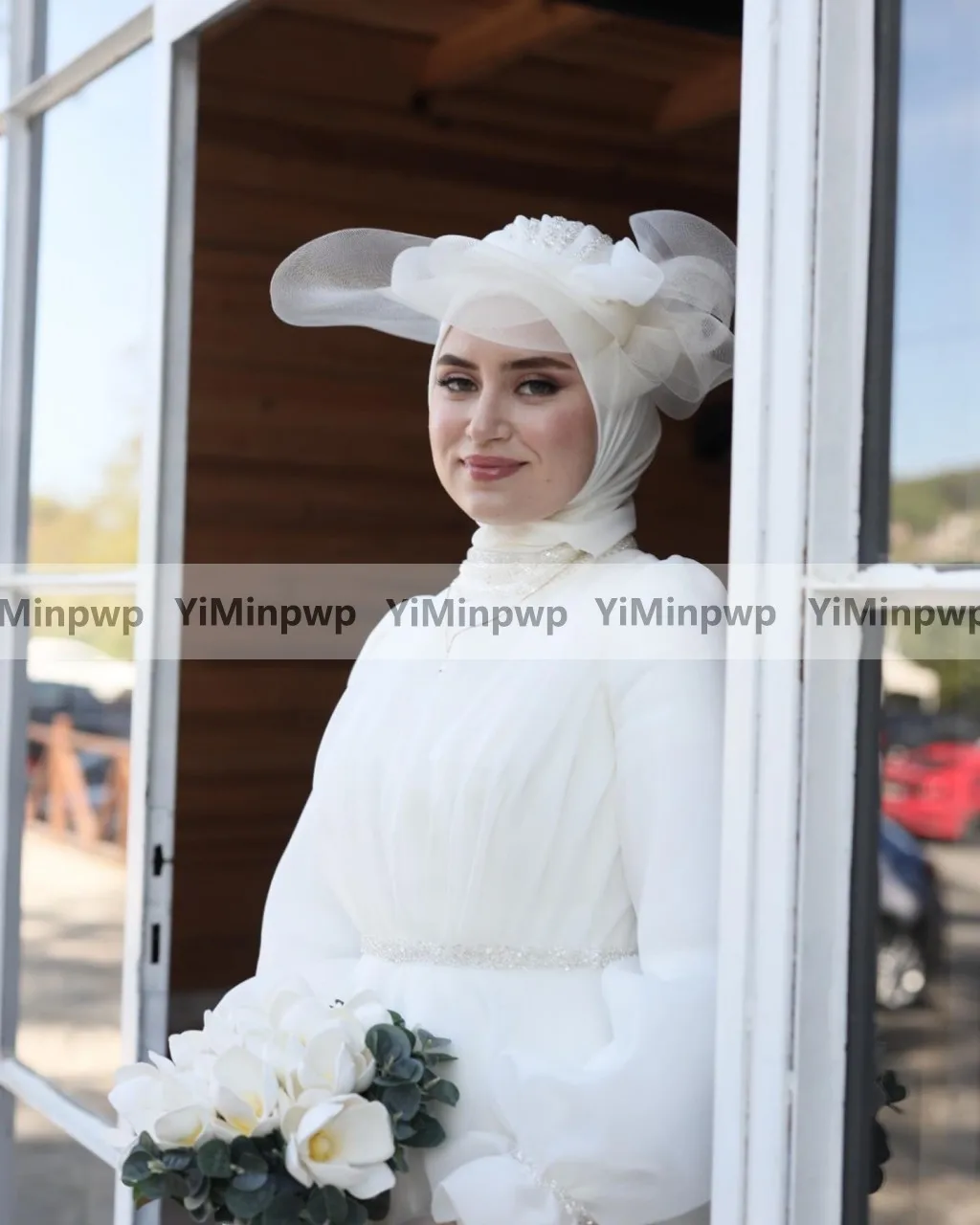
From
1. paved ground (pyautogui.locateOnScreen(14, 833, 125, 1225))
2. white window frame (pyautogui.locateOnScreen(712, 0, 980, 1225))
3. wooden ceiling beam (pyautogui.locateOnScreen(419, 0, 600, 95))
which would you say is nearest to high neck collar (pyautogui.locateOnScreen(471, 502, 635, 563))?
white window frame (pyautogui.locateOnScreen(712, 0, 980, 1225))

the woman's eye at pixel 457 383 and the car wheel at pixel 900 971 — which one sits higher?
the woman's eye at pixel 457 383

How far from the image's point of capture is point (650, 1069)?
125 centimetres

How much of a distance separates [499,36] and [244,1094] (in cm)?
288

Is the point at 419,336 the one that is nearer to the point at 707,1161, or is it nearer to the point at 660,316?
the point at 660,316

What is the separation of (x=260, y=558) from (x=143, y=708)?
6.51ft

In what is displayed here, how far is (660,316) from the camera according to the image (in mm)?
1452

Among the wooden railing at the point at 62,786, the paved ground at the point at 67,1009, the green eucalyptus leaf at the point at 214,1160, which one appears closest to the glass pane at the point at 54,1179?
the paved ground at the point at 67,1009

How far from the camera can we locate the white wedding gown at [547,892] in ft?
4.13

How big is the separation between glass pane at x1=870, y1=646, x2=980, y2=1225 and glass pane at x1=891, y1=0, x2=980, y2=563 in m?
0.10

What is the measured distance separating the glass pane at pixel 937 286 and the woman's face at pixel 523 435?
0.42 m

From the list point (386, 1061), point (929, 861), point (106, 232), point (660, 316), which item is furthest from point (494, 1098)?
point (106, 232)

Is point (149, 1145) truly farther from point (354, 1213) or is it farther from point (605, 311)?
point (605, 311)

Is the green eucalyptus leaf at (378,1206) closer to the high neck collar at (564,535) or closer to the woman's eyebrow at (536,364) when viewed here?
the high neck collar at (564,535)

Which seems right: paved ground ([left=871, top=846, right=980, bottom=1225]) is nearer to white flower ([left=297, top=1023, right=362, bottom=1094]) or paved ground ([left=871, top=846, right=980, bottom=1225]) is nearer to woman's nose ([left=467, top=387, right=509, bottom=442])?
white flower ([left=297, top=1023, right=362, bottom=1094])
